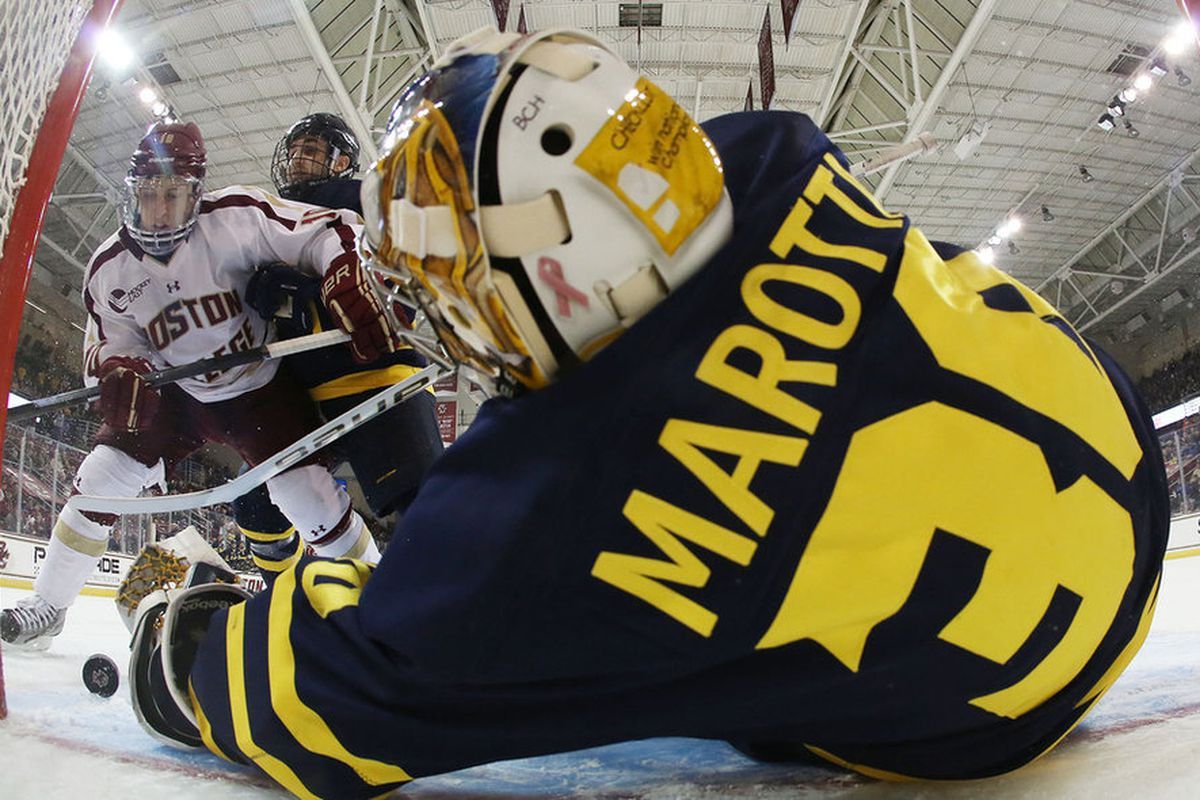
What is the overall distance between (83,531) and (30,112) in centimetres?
126

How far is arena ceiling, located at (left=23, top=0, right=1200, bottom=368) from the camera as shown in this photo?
7.03 metres

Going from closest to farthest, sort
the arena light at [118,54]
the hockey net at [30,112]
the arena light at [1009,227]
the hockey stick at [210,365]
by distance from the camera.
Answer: the hockey net at [30,112]
the hockey stick at [210,365]
the arena light at [118,54]
the arena light at [1009,227]

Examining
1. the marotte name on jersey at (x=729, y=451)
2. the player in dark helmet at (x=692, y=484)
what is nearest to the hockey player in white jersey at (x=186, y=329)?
the player in dark helmet at (x=692, y=484)

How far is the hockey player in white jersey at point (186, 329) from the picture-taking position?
197cm

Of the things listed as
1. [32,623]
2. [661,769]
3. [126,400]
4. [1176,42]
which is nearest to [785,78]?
[1176,42]

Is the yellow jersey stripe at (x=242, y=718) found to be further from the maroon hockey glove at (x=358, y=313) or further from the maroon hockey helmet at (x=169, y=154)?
the maroon hockey helmet at (x=169, y=154)

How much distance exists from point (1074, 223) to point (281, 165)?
40.1 feet

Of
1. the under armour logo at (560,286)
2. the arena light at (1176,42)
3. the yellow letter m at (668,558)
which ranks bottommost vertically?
the yellow letter m at (668,558)

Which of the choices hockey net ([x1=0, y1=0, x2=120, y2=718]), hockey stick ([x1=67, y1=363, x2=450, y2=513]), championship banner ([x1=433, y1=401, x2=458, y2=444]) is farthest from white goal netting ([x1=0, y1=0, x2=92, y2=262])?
championship banner ([x1=433, y1=401, x2=458, y2=444])

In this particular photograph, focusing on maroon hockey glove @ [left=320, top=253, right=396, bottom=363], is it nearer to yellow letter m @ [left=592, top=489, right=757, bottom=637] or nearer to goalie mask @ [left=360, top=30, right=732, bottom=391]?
goalie mask @ [left=360, top=30, right=732, bottom=391]

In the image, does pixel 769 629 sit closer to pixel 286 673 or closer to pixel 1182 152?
pixel 286 673

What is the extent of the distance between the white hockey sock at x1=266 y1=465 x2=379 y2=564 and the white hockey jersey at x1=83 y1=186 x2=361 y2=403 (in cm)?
30

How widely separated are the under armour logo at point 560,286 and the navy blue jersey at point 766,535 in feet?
0.27

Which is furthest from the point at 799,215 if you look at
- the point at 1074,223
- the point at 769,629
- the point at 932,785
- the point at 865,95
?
the point at 1074,223
